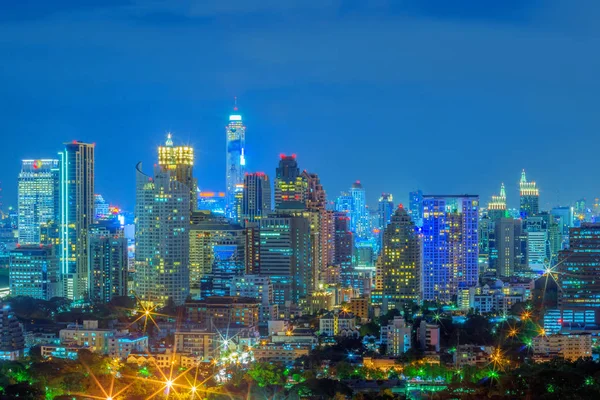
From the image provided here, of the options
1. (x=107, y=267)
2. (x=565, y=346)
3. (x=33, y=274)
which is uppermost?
(x=107, y=267)

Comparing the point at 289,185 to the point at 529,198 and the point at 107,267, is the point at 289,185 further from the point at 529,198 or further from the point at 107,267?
the point at 529,198

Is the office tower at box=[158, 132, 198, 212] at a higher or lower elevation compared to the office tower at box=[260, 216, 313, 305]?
higher

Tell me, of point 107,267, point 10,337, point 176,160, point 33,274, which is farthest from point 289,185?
point 10,337

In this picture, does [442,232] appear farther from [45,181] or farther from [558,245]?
[45,181]

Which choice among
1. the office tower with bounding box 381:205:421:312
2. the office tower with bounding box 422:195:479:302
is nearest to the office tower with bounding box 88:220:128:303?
the office tower with bounding box 381:205:421:312

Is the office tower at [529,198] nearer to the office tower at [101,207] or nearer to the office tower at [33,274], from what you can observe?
the office tower at [101,207]

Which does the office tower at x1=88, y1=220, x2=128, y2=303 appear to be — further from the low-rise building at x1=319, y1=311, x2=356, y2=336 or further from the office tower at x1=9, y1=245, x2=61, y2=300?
the low-rise building at x1=319, y1=311, x2=356, y2=336

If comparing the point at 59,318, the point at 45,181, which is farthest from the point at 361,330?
the point at 45,181
